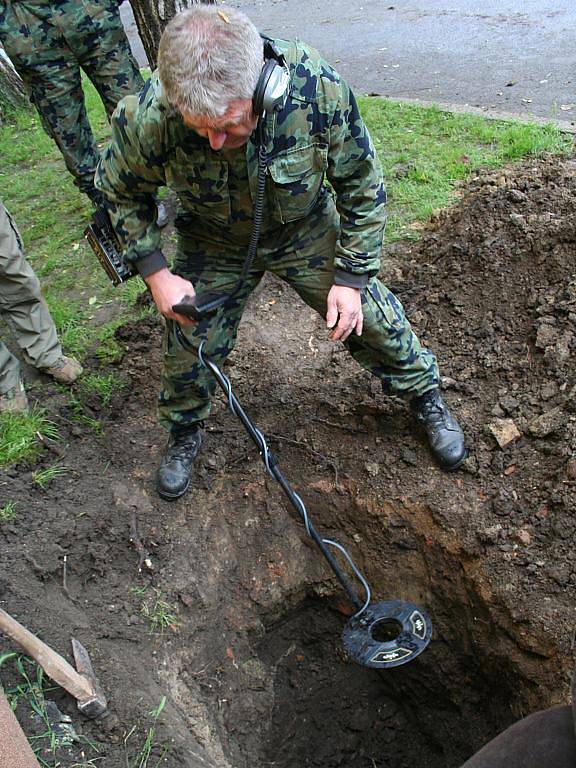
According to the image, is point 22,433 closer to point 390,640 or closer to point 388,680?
point 390,640

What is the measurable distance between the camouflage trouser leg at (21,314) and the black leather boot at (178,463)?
1030mm

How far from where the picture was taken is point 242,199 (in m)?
2.55

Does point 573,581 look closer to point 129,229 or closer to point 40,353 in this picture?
point 129,229

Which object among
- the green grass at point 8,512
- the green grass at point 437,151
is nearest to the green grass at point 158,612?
the green grass at point 8,512

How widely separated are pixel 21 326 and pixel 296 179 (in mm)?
2149

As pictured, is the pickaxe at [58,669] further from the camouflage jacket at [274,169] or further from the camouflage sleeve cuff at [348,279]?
the camouflage sleeve cuff at [348,279]

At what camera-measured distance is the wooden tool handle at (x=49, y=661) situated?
7.55ft

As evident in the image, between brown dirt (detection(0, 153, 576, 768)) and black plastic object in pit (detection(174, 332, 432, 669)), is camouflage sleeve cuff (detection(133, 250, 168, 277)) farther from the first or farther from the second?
brown dirt (detection(0, 153, 576, 768))

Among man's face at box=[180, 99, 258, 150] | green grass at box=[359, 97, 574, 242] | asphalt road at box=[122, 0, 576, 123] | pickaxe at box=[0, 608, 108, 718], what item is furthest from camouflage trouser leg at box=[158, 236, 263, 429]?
asphalt road at box=[122, 0, 576, 123]

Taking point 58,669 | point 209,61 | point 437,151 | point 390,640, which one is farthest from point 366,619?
point 437,151

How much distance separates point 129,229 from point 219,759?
6.55ft

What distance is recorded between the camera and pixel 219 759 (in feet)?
8.77

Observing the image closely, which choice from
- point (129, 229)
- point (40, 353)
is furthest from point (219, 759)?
point (40, 353)

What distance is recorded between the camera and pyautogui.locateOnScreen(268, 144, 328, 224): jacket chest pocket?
2398mm
